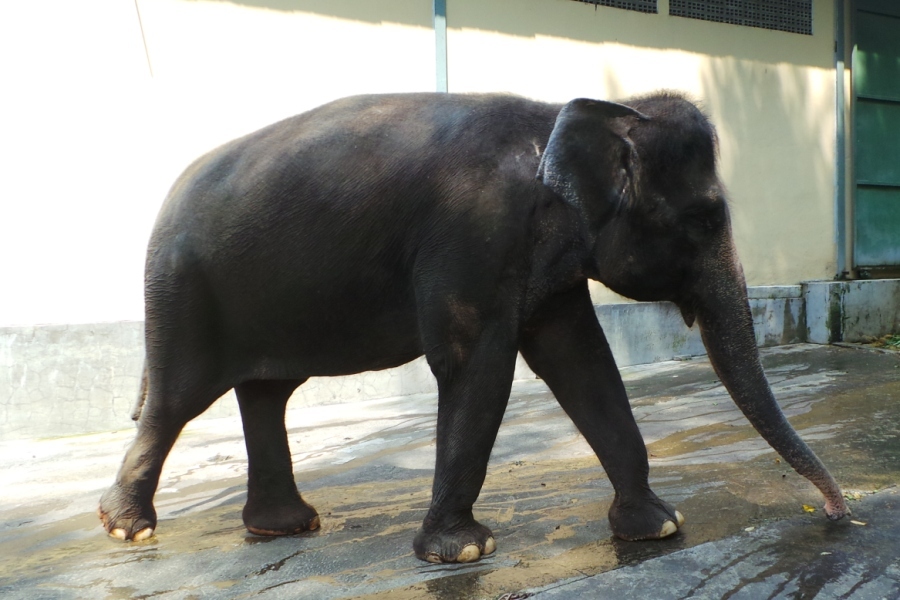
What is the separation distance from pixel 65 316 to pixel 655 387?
472cm

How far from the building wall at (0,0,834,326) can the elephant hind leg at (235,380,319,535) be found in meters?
3.28

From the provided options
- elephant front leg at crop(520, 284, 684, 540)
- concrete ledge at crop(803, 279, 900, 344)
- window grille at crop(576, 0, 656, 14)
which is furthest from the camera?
concrete ledge at crop(803, 279, 900, 344)

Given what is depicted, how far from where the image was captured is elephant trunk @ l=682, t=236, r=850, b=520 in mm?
3271

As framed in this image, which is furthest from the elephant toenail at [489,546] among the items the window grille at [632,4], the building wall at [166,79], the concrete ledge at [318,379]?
the window grille at [632,4]

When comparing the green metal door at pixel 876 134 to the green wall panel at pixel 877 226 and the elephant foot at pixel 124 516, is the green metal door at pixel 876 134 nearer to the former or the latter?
the green wall panel at pixel 877 226

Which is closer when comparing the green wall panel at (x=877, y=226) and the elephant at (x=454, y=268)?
the elephant at (x=454, y=268)

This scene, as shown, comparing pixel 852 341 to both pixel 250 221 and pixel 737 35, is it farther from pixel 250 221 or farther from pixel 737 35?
pixel 250 221

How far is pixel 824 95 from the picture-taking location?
10047 mm

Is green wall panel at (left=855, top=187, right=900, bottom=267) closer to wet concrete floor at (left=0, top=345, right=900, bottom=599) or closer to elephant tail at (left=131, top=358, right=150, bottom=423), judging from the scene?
wet concrete floor at (left=0, top=345, right=900, bottom=599)

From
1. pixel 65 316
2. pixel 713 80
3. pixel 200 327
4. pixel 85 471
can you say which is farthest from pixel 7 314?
pixel 713 80

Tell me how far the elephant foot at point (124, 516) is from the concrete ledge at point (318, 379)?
246cm

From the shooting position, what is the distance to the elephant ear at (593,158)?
3189mm

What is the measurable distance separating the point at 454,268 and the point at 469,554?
3.50 feet

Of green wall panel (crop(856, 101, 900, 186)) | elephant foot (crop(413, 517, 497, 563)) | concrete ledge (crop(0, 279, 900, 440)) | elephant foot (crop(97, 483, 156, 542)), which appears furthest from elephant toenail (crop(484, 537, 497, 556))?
green wall panel (crop(856, 101, 900, 186))
